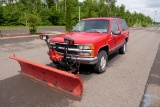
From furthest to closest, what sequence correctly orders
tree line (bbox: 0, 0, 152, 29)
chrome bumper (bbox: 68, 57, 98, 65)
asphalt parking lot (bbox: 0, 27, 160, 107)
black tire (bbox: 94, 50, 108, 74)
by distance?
tree line (bbox: 0, 0, 152, 29), black tire (bbox: 94, 50, 108, 74), chrome bumper (bbox: 68, 57, 98, 65), asphalt parking lot (bbox: 0, 27, 160, 107)

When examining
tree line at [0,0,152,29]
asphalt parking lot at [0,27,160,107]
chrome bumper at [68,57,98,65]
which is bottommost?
asphalt parking lot at [0,27,160,107]

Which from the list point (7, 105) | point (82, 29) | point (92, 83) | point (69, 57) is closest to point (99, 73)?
point (92, 83)

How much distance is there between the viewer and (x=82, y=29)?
667 cm

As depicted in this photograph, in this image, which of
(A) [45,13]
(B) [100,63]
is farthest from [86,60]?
(A) [45,13]

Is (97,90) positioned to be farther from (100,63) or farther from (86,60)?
(100,63)

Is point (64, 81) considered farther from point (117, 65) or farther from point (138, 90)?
point (117, 65)

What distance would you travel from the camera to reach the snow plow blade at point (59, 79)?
3862mm

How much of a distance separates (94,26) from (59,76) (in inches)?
122

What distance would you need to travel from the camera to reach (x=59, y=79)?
14.0 ft

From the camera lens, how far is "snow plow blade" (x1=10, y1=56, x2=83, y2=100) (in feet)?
12.7

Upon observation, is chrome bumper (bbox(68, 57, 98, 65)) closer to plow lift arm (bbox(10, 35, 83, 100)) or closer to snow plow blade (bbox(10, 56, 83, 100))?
plow lift arm (bbox(10, 35, 83, 100))

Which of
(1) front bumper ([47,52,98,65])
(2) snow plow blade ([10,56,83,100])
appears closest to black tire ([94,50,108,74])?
(1) front bumper ([47,52,98,65])

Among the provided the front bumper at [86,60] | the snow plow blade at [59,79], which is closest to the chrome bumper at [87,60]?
the front bumper at [86,60]

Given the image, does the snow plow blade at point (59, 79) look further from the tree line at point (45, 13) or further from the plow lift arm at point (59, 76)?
the tree line at point (45, 13)
